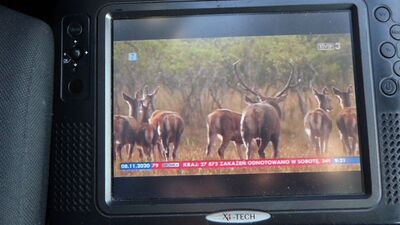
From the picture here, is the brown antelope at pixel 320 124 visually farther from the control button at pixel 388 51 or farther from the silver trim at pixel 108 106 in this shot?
the silver trim at pixel 108 106

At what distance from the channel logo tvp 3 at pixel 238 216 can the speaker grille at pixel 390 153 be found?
6.7 inches

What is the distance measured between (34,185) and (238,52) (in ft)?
1.08

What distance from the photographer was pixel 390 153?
71 centimetres

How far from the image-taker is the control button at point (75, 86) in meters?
0.72

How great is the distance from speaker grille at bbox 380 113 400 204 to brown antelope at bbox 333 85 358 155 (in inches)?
1.5

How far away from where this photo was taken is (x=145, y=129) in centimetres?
71

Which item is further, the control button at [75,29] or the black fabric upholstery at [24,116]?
the control button at [75,29]

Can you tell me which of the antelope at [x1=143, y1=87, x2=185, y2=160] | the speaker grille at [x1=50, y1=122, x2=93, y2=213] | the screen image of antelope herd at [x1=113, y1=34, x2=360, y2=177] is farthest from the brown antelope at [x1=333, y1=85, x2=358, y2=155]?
the speaker grille at [x1=50, y1=122, x2=93, y2=213]

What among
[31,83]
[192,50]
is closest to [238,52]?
[192,50]

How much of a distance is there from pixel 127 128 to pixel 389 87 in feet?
1.21

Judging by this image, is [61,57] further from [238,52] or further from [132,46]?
[238,52]

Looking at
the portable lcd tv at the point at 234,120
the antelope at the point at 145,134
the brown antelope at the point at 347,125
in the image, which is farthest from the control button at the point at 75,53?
the brown antelope at the point at 347,125

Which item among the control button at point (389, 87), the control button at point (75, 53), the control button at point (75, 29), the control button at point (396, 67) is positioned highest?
the control button at point (75, 29)

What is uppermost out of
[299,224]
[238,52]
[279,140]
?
[238,52]
